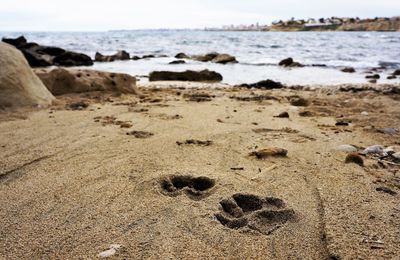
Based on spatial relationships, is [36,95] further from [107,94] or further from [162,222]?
[162,222]

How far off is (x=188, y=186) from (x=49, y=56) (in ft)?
49.0

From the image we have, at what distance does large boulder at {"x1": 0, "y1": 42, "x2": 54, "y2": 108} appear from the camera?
4656mm

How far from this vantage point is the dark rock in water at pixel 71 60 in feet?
48.1

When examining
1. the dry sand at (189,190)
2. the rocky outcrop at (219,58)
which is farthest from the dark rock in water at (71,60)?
the dry sand at (189,190)

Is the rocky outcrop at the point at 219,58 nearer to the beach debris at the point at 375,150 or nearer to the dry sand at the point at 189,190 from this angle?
the dry sand at the point at 189,190

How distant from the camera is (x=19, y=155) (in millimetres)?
2848

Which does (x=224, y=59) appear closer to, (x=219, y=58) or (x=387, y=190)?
(x=219, y=58)

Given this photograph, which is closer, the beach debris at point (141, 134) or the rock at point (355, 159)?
the rock at point (355, 159)

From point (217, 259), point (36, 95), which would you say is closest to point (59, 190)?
point (217, 259)

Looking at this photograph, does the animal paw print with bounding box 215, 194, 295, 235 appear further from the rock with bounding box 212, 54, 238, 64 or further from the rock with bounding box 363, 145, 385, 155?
the rock with bounding box 212, 54, 238, 64

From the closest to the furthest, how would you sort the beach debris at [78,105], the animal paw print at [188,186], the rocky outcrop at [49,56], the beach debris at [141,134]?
1. the animal paw print at [188,186]
2. the beach debris at [141,134]
3. the beach debris at [78,105]
4. the rocky outcrop at [49,56]

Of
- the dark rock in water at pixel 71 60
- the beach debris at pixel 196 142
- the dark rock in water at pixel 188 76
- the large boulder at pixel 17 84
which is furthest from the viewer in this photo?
the dark rock in water at pixel 71 60

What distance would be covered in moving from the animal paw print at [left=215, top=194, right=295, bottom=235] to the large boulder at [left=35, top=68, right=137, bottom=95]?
15.8 ft

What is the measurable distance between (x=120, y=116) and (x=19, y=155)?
1.69m
